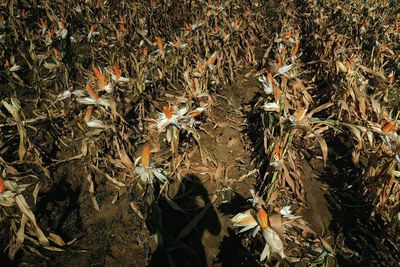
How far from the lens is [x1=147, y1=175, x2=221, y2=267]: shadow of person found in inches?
74.4

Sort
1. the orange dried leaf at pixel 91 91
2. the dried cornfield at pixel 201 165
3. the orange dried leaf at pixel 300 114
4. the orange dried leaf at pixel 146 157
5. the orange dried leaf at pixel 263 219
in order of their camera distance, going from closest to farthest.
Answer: the orange dried leaf at pixel 263 219
the orange dried leaf at pixel 146 157
the dried cornfield at pixel 201 165
the orange dried leaf at pixel 300 114
the orange dried leaf at pixel 91 91

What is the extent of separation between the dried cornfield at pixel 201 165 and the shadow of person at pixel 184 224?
0.03 ft

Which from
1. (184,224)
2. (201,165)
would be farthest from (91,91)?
(184,224)

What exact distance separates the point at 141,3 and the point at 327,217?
482 cm

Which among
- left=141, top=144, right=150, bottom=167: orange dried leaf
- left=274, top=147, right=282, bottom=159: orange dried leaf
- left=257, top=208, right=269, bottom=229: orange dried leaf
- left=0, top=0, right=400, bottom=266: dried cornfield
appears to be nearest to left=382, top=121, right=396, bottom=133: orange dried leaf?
left=0, top=0, right=400, bottom=266: dried cornfield

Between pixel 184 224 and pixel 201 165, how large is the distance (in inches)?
25.3

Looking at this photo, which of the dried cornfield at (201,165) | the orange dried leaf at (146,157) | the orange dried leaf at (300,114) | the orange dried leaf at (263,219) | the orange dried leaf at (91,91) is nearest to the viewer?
the orange dried leaf at (263,219)

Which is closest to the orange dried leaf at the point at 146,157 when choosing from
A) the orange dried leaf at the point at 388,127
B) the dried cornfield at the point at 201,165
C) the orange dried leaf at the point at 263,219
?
the dried cornfield at the point at 201,165

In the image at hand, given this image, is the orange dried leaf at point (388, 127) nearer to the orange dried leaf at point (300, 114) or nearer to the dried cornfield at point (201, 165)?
the dried cornfield at point (201, 165)

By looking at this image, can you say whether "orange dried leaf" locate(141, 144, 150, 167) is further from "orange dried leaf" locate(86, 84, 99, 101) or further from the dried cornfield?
"orange dried leaf" locate(86, 84, 99, 101)

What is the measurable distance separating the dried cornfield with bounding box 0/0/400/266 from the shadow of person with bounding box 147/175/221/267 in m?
0.01

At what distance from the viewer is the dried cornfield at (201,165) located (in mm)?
1845

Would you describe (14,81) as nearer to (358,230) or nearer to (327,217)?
(327,217)

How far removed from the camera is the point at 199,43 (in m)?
3.95
